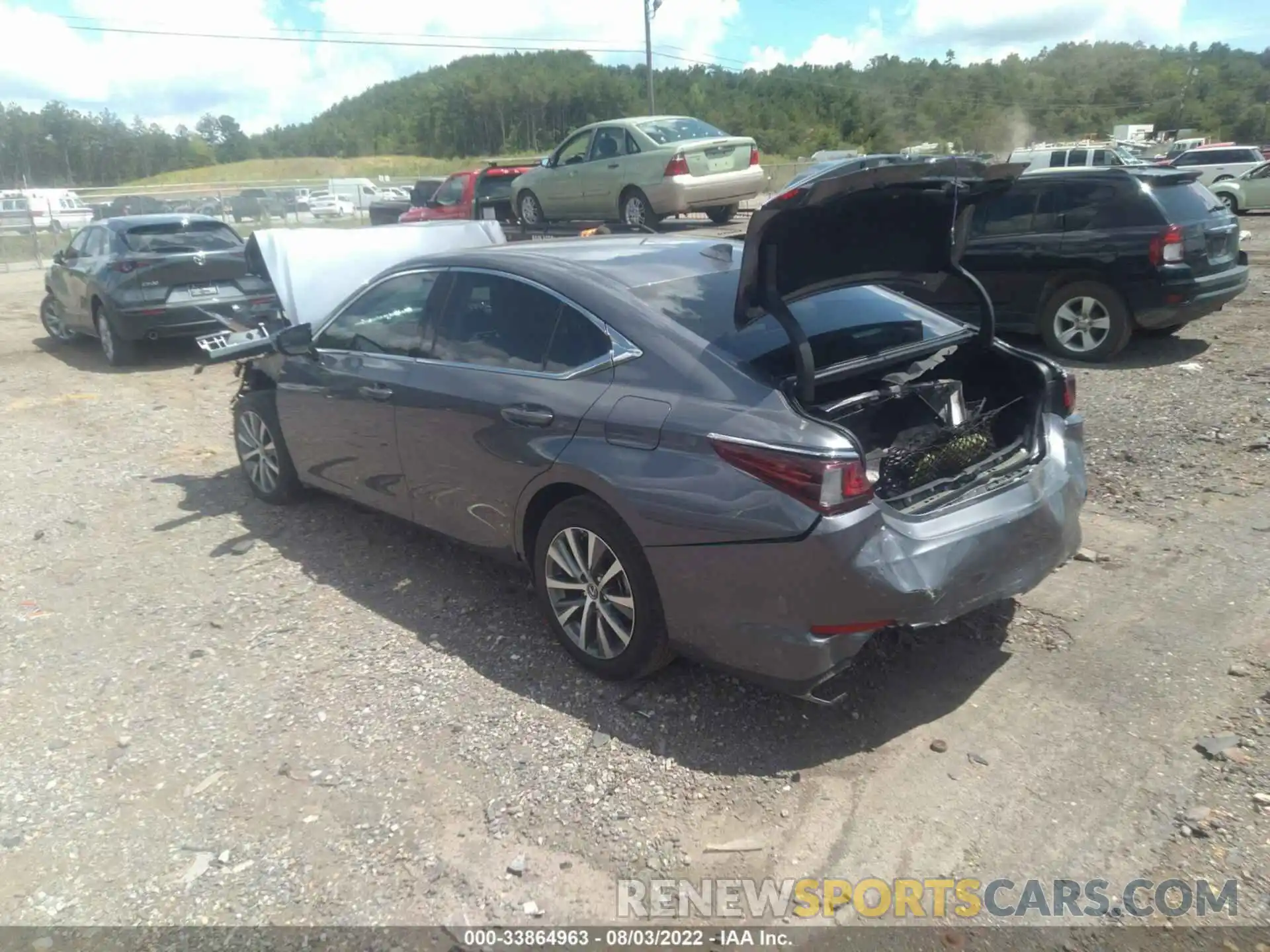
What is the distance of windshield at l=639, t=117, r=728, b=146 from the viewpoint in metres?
14.8

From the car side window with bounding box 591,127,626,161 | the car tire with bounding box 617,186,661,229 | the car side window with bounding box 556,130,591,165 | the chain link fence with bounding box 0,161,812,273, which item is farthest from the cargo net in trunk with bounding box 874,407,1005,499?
the chain link fence with bounding box 0,161,812,273

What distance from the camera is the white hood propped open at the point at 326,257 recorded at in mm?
6492

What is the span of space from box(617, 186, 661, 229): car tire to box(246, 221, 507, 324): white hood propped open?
8.17 meters

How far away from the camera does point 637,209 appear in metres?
15.1

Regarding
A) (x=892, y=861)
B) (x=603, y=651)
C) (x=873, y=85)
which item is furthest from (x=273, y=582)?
(x=873, y=85)

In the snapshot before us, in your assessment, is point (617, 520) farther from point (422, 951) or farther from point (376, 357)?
point (376, 357)

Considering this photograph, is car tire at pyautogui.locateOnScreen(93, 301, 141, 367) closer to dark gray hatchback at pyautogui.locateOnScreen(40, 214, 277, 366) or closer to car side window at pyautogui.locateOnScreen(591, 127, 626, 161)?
dark gray hatchback at pyautogui.locateOnScreen(40, 214, 277, 366)

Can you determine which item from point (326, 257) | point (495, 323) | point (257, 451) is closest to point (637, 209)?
point (326, 257)

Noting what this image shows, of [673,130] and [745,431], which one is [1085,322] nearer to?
[745,431]

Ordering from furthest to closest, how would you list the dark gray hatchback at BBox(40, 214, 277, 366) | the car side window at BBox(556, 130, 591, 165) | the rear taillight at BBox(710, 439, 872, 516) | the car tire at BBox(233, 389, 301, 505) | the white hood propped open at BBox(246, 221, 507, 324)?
the car side window at BBox(556, 130, 591, 165) < the dark gray hatchback at BBox(40, 214, 277, 366) < the white hood propped open at BBox(246, 221, 507, 324) < the car tire at BBox(233, 389, 301, 505) < the rear taillight at BBox(710, 439, 872, 516)

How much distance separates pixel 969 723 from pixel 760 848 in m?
1.02

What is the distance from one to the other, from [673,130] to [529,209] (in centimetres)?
362

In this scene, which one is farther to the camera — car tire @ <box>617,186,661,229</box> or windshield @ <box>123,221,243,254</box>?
car tire @ <box>617,186,661,229</box>

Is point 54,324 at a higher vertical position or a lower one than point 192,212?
lower
